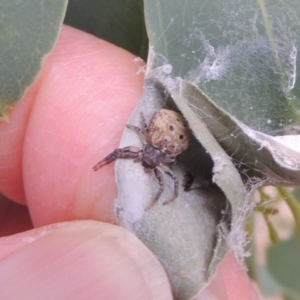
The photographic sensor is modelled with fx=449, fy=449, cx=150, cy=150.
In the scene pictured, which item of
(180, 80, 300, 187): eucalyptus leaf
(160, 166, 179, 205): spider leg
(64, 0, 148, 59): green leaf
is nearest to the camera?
(180, 80, 300, 187): eucalyptus leaf

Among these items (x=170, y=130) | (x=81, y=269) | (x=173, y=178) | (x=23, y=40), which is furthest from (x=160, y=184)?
(x=23, y=40)

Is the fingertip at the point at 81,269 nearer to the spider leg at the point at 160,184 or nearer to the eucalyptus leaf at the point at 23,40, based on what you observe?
the spider leg at the point at 160,184

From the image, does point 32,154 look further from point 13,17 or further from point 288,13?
point 288,13

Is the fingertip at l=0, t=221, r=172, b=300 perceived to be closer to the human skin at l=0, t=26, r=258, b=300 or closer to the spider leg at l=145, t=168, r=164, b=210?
the human skin at l=0, t=26, r=258, b=300

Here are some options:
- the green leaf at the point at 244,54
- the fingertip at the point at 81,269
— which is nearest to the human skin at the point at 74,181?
the fingertip at the point at 81,269

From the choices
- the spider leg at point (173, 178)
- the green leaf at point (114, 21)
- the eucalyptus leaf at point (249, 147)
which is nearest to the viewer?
the eucalyptus leaf at point (249, 147)

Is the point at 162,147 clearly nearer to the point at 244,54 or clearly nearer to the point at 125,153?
the point at 125,153

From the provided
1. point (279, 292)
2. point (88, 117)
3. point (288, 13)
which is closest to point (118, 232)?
point (88, 117)

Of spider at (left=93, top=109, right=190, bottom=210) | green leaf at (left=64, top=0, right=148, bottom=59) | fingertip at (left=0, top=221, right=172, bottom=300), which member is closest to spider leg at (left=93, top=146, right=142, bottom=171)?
spider at (left=93, top=109, right=190, bottom=210)
